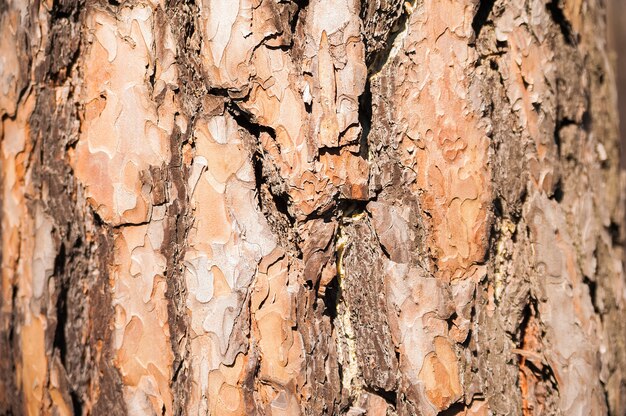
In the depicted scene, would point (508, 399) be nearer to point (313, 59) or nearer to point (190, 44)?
point (313, 59)

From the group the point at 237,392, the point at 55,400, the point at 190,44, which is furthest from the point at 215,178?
the point at 55,400

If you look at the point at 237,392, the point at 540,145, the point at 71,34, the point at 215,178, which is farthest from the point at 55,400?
the point at 540,145

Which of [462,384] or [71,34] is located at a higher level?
[71,34]

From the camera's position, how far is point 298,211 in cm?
88

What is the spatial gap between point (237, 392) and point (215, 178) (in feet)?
0.94

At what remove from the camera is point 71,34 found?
0.94 metres

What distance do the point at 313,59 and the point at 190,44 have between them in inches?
6.6

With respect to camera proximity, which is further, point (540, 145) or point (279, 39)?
point (540, 145)

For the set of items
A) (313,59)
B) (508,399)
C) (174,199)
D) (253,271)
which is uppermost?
(313,59)

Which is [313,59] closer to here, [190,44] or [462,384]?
[190,44]

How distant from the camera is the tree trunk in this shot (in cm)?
88

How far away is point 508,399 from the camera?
37.7 inches

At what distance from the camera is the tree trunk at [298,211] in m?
0.88

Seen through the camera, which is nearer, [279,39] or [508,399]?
[279,39]
